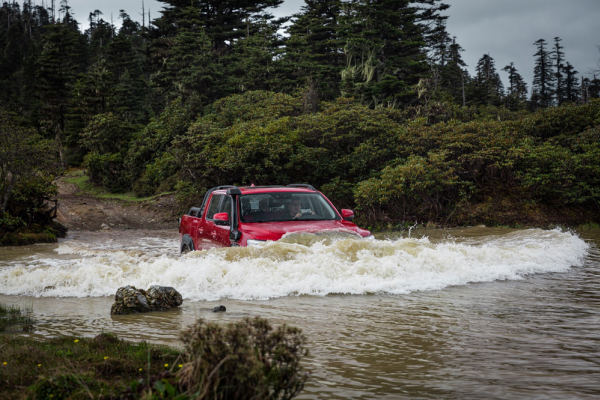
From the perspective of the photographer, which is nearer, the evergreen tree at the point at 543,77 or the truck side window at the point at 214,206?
the truck side window at the point at 214,206

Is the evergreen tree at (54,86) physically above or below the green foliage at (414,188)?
above

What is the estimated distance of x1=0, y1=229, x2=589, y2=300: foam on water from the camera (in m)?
7.55

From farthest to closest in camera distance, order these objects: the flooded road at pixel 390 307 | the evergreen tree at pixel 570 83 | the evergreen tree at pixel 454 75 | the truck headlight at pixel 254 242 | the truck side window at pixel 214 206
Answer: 1. the evergreen tree at pixel 570 83
2. the evergreen tree at pixel 454 75
3. the truck side window at pixel 214 206
4. the truck headlight at pixel 254 242
5. the flooded road at pixel 390 307

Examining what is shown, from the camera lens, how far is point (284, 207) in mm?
9422

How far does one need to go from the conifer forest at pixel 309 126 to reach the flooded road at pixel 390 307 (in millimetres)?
9568

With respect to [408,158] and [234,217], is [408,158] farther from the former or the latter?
[234,217]

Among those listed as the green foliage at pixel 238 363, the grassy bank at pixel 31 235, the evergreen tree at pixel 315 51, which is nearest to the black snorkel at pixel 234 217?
the green foliage at pixel 238 363

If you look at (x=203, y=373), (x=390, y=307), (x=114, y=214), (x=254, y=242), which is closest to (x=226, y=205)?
(x=254, y=242)

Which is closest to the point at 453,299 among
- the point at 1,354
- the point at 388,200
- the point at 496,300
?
the point at 496,300

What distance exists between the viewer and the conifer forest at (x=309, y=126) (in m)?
20.3

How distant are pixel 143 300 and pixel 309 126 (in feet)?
60.3

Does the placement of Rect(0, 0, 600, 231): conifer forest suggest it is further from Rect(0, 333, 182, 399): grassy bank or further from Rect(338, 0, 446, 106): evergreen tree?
Rect(0, 333, 182, 399): grassy bank

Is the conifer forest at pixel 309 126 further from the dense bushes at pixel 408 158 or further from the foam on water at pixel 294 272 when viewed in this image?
the foam on water at pixel 294 272

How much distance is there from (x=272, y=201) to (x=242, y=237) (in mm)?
1191
